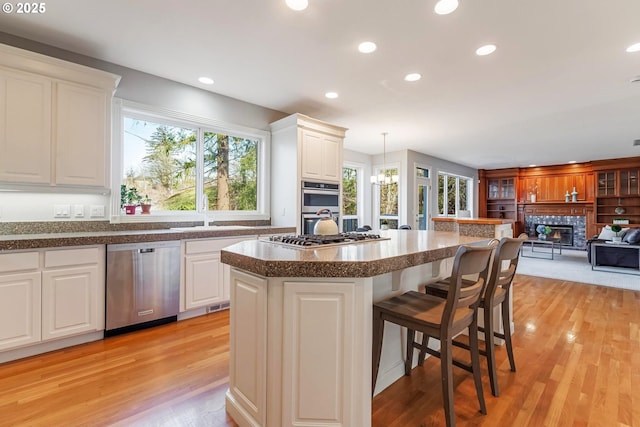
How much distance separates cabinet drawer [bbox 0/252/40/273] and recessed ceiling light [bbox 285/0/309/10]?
2.65m

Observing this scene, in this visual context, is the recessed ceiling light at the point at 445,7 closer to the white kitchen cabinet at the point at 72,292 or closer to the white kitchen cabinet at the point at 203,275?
the white kitchen cabinet at the point at 203,275

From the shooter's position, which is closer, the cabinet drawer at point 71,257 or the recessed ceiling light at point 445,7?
the recessed ceiling light at point 445,7

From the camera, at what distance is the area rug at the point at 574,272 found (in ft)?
16.1

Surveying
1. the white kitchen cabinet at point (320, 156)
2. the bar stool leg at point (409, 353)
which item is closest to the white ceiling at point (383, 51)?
the white kitchen cabinet at point (320, 156)

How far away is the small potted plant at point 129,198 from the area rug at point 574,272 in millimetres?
6311

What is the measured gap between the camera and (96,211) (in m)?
2.94

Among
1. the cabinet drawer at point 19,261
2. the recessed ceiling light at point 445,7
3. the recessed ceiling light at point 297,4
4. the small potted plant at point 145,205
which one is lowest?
the cabinet drawer at point 19,261

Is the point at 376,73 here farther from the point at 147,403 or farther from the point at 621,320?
the point at 621,320

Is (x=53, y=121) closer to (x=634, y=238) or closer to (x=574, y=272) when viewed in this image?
(x=574, y=272)

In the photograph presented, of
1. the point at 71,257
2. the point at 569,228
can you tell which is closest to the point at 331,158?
the point at 71,257

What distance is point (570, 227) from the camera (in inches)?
A: 367

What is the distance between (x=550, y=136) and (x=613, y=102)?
191 centimetres

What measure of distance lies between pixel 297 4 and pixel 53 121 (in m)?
2.26

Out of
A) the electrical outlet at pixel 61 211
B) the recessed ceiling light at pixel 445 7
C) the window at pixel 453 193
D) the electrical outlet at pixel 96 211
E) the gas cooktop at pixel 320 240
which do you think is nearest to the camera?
the gas cooktop at pixel 320 240
